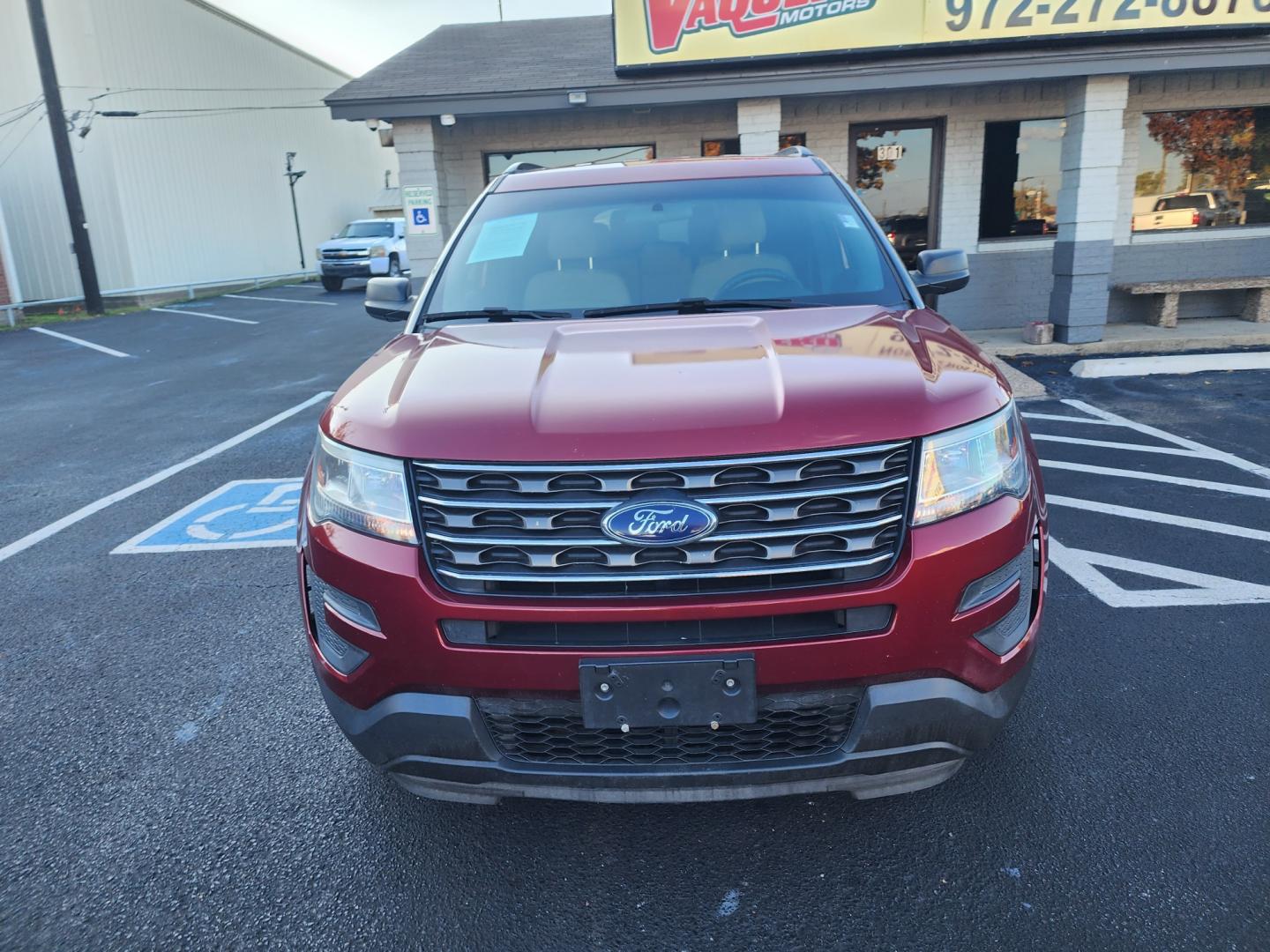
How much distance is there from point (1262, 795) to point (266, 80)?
35557 mm

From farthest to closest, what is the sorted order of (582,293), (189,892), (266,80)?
(266,80) < (582,293) < (189,892)

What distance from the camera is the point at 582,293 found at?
10.1ft

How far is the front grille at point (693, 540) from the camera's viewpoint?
1.92 metres

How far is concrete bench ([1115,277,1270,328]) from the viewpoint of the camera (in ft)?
34.6

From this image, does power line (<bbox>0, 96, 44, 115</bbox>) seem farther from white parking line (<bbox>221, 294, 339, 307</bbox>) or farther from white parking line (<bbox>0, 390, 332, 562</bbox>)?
white parking line (<bbox>0, 390, 332, 562</bbox>)

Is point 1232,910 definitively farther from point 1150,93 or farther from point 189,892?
point 1150,93

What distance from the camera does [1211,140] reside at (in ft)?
36.3

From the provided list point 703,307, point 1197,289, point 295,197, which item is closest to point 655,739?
point 703,307

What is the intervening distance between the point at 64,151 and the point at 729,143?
50.3 ft

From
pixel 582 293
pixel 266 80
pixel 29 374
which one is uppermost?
pixel 266 80

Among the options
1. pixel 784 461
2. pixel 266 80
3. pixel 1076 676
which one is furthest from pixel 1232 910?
pixel 266 80

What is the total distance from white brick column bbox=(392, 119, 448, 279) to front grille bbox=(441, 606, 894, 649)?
9.06 meters

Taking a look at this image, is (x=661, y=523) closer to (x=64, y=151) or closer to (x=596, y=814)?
(x=596, y=814)

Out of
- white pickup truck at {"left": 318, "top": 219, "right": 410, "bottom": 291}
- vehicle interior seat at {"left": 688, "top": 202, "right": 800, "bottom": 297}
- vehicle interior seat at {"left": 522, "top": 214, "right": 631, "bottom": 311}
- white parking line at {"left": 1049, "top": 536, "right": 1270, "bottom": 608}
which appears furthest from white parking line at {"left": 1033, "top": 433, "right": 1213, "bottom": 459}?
white pickup truck at {"left": 318, "top": 219, "right": 410, "bottom": 291}
